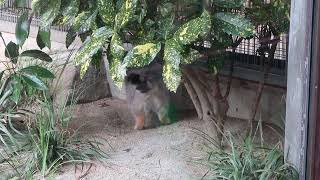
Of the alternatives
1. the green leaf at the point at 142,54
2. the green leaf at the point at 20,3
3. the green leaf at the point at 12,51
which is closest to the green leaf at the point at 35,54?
the green leaf at the point at 12,51

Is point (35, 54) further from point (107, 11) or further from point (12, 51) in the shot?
point (107, 11)

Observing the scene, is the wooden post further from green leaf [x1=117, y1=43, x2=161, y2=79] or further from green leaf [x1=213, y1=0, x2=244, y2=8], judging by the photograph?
green leaf [x1=117, y1=43, x2=161, y2=79]

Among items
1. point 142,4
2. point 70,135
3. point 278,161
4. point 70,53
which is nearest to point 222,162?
point 278,161

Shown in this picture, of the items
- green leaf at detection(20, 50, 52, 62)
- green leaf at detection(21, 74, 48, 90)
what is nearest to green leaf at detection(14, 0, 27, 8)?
green leaf at detection(20, 50, 52, 62)

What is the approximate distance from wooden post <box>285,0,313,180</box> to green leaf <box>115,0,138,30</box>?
0.87 metres

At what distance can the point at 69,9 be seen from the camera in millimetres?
3902

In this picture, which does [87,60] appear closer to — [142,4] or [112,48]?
[112,48]

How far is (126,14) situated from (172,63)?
45cm

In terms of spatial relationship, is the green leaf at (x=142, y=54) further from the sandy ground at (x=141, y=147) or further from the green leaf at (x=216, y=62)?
the sandy ground at (x=141, y=147)

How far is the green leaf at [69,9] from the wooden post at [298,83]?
1353mm

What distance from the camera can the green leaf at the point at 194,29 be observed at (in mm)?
3225

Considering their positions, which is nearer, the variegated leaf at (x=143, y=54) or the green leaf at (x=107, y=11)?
the variegated leaf at (x=143, y=54)

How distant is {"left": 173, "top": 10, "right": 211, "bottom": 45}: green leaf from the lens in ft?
10.6

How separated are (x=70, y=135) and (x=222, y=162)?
1357 mm
